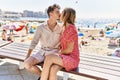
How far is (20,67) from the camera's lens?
4.80m

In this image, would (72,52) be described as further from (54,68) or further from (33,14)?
(33,14)

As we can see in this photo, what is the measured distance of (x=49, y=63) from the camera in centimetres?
311

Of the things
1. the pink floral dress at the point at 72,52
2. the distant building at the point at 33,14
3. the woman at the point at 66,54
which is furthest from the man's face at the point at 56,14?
the distant building at the point at 33,14

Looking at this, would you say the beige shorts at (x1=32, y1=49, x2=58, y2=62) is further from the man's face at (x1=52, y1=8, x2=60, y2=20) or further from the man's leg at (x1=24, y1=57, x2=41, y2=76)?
the man's face at (x1=52, y1=8, x2=60, y2=20)

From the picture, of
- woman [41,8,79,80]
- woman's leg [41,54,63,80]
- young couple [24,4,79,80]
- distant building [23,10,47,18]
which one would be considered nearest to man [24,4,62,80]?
young couple [24,4,79,80]

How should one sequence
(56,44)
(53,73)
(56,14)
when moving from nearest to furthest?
(53,73) → (56,14) → (56,44)

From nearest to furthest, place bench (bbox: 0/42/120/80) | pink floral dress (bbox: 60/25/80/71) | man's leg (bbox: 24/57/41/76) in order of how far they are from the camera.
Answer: bench (bbox: 0/42/120/80), pink floral dress (bbox: 60/25/80/71), man's leg (bbox: 24/57/41/76)

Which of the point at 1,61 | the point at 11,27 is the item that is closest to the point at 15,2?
the point at 11,27

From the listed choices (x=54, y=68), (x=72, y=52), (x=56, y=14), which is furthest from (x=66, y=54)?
(x=56, y=14)

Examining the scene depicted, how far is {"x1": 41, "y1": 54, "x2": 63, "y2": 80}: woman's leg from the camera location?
3.09m

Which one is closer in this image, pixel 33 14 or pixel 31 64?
pixel 31 64

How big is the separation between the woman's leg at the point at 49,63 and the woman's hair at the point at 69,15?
21.0 inches

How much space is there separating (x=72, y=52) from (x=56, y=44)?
43 cm

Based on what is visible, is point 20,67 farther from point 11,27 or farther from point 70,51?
point 11,27
